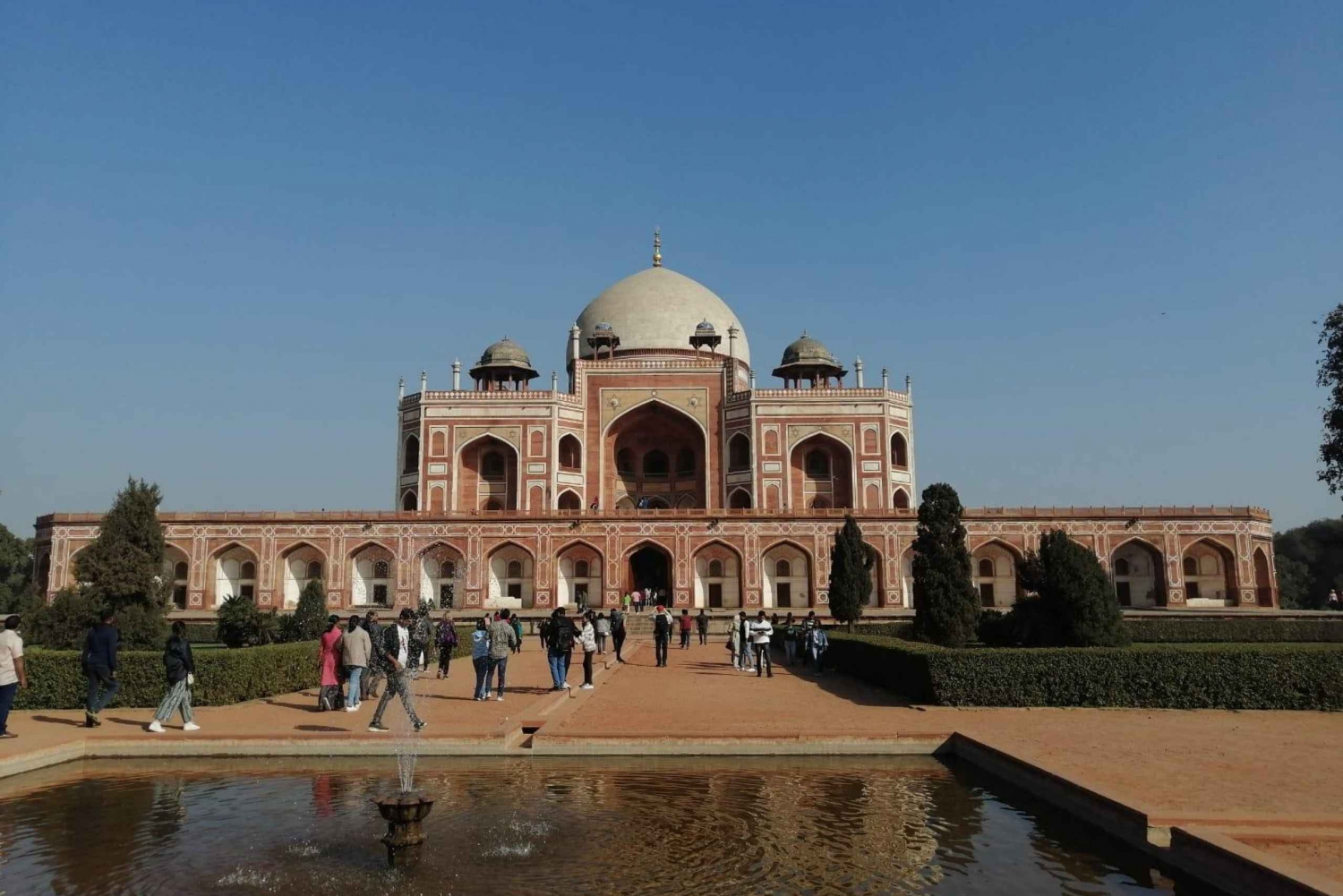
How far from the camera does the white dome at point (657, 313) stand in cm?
4238

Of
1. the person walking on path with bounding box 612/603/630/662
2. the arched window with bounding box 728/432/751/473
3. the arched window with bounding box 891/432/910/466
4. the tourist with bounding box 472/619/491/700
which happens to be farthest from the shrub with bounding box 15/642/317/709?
the arched window with bounding box 891/432/910/466

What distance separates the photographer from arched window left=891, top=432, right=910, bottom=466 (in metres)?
37.5

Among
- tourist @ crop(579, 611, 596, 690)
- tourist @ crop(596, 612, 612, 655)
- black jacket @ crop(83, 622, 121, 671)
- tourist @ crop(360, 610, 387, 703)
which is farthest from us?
tourist @ crop(596, 612, 612, 655)

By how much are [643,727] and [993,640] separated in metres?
7.02

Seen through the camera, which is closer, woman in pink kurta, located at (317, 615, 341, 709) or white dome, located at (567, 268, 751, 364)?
woman in pink kurta, located at (317, 615, 341, 709)

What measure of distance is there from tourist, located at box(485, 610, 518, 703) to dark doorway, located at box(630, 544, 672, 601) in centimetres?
2176

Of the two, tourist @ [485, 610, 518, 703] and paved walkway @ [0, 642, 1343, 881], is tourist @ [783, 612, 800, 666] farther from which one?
tourist @ [485, 610, 518, 703]

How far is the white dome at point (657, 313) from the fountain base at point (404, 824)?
3679 centimetres

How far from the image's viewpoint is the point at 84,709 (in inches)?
411

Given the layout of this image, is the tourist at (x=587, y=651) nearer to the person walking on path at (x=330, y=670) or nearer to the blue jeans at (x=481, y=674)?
the blue jeans at (x=481, y=674)

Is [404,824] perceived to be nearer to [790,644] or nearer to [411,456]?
[790,644]

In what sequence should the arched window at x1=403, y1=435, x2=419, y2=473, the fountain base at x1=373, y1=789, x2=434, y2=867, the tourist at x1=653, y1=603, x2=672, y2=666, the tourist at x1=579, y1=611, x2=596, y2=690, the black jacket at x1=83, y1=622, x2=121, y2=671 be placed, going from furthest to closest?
the arched window at x1=403, y1=435, x2=419, y2=473, the tourist at x1=653, y1=603, x2=672, y2=666, the tourist at x1=579, y1=611, x2=596, y2=690, the black jacket at x1=83, y1=622, x2=121, y2=671, the fountain base at x1=373, y1=789, x2=434, y2=867

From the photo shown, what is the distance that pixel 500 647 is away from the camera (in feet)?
37.3

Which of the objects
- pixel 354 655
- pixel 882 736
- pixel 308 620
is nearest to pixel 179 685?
pixel 354 655
